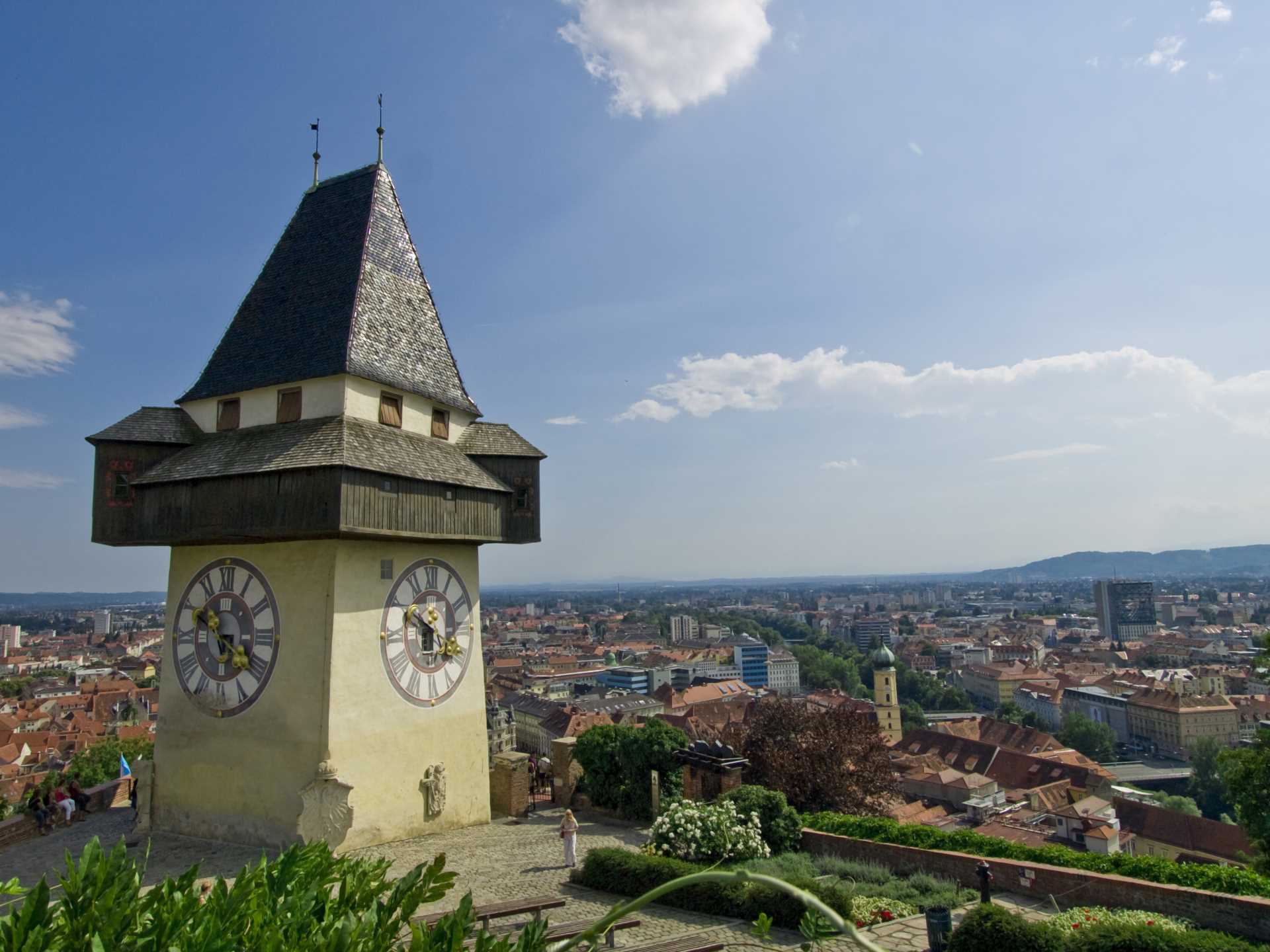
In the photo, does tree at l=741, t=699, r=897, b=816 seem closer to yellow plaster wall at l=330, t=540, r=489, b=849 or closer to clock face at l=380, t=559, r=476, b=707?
yellow plaster wall at l=330, t=540, r=489, b=849

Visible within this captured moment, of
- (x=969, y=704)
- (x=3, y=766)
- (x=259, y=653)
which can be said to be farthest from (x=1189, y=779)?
(x=3, y=766)

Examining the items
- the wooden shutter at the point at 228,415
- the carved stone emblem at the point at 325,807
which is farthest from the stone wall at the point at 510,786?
the wooden shutter at the point at 228,415

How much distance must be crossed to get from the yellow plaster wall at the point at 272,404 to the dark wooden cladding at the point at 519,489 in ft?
9.40

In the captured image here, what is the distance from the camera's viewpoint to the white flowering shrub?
11.6 metres

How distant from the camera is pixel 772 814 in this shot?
1305 centimetres

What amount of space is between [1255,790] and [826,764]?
8.29m

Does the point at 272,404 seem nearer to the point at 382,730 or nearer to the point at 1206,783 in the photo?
the point at 382,730

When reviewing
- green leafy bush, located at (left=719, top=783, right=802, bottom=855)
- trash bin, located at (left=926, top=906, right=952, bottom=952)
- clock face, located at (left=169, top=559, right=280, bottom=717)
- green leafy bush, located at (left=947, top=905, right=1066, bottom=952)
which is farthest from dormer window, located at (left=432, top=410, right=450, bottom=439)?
green leafy bush, located at (left=947, top=905, right=1066, bottom=952)

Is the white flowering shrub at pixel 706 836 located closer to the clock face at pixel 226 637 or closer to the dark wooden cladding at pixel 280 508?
the dark wooden cladding at pixel 280 508

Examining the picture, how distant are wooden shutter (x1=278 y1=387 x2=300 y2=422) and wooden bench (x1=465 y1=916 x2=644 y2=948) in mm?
8492

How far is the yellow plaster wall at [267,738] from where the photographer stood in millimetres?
12281

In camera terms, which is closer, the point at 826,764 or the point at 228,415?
the point at 228,415

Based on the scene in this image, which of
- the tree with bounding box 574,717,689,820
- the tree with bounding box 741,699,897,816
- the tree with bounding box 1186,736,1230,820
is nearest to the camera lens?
the tree with bounding box 574,717,689,820

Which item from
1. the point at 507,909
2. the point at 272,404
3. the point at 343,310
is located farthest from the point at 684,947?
the point at 343,310
